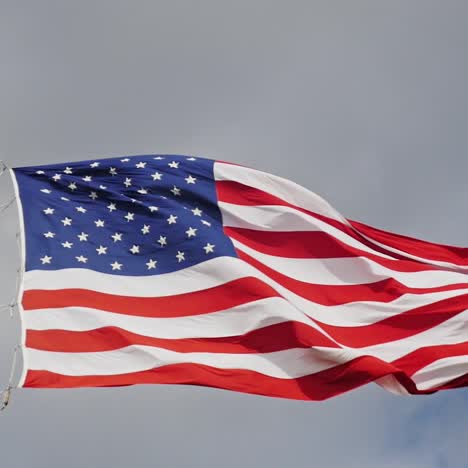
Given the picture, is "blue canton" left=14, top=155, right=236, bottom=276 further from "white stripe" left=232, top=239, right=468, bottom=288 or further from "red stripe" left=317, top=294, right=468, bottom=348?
"red stripe" left=317, top=294, right=468, bottom=348

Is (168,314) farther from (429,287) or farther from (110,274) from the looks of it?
(429,287)

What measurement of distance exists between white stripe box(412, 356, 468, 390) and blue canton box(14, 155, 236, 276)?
4356mm

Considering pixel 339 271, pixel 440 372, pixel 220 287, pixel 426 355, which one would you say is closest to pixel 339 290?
pixel 339 271

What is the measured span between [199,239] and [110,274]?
2160 millimetres

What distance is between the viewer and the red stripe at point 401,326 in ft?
92.9

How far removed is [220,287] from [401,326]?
13.5 feet

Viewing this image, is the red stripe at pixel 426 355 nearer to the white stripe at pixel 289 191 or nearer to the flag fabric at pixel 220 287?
the flag fabric at pixel 220 287

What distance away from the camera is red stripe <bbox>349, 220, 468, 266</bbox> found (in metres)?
30.8

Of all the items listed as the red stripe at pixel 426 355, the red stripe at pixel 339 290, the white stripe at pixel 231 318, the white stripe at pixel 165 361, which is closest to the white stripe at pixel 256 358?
the white stripe at pixel 165 361

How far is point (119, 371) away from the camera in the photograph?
79.0 ft

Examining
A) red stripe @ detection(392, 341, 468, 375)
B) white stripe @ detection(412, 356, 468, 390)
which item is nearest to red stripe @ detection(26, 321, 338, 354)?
red stripe @ detection(392, 341, 468, 375)

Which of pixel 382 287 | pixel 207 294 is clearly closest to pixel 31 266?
pixel 207 294

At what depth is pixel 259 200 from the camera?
30141 mm

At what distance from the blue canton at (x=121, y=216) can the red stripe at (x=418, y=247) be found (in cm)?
355
